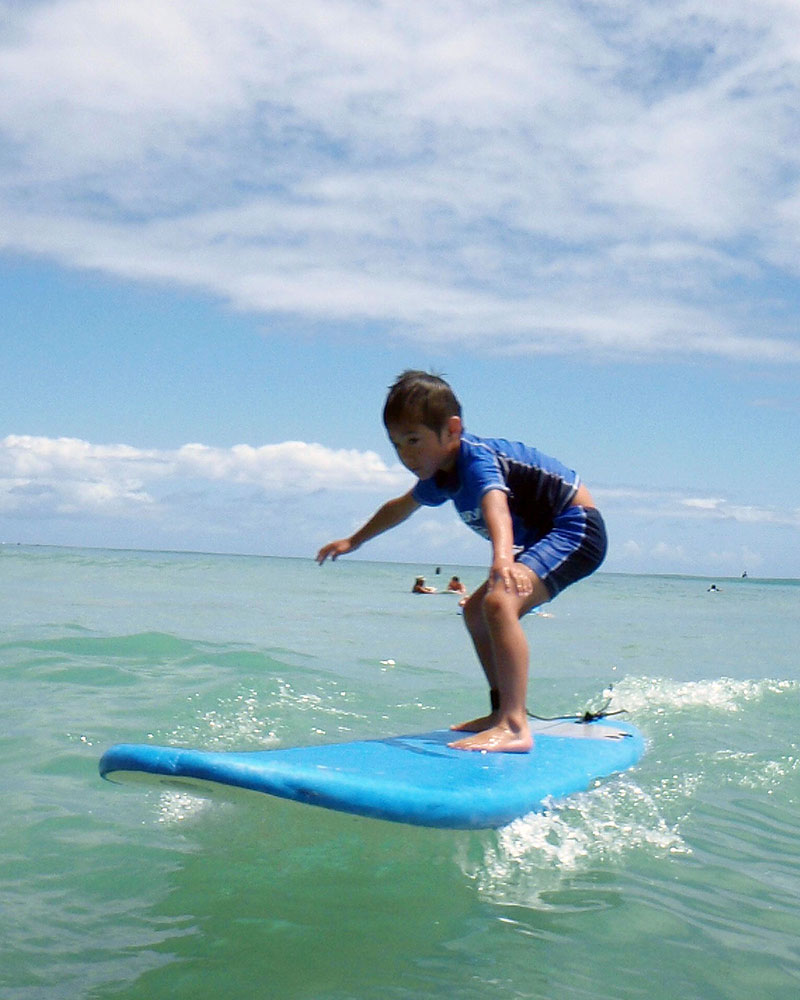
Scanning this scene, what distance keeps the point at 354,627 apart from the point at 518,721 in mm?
10273

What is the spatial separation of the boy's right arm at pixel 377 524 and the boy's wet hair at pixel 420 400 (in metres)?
0.64

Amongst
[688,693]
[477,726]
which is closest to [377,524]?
[477,726]

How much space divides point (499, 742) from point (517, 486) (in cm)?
112

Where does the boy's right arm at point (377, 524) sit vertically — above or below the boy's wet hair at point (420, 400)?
below

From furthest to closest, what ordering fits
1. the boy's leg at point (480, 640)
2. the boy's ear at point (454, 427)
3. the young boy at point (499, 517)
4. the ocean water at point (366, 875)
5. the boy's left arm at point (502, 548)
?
the boy's leg at point (480, 640) < the boy's ear at point (454, 427) < the young boy at point (499, 517) < the boy's left arm at point (502, 548) < the ocean water at point (366, 875)

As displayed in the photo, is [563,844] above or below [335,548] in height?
below

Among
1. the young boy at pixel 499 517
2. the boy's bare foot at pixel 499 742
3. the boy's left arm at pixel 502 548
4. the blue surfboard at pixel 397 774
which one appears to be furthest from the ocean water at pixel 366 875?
the boy's left arm at pixel 502 548

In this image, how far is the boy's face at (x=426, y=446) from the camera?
4148 millimetres

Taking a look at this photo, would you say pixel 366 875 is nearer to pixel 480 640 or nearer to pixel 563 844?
pixel 563 844

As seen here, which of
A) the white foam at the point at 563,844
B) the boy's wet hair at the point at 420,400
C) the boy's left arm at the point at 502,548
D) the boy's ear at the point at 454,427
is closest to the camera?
the white foam at the point at 563,844

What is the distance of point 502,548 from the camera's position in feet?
12.7

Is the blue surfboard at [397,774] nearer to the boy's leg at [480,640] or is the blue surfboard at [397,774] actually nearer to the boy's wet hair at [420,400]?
the boy's leg at [480,640]

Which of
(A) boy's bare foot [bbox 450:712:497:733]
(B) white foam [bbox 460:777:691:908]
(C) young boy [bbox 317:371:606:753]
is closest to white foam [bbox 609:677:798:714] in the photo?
(A) boy's bare foot [bbox 450:712:497:733]

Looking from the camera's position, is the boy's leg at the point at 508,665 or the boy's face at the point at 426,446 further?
the boy's face at the point at 426,446
